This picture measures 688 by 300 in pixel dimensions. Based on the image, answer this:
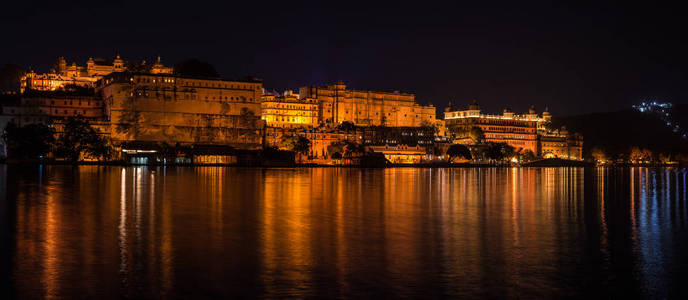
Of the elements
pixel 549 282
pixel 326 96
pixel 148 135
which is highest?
pixel 326 96

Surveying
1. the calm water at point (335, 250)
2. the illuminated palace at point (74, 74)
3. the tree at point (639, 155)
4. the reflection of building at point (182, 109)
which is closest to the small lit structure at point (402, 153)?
the reflection of building at point (182, 109)

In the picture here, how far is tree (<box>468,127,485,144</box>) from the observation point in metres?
132

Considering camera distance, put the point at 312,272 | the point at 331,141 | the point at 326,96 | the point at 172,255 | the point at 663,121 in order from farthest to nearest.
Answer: the point at 663,121
the point at 326,96
the point at 331,141
the point at 172,255
the point at 312,272

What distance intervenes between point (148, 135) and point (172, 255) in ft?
280

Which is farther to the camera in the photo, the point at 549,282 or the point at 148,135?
the point at 148,135

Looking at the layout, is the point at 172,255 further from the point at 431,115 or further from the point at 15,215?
the point at 431,115

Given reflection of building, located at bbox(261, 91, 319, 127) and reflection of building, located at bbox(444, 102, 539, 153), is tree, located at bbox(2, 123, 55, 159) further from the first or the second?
reflection of building, located at bbox(444, 102, 539, 153)

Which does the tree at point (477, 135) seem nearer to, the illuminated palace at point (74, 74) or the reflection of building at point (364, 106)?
the reflection of building at point (364, 106)

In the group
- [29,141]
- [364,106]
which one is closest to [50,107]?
[29,141]

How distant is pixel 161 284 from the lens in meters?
10.2

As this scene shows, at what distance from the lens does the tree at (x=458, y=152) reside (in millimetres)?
116938

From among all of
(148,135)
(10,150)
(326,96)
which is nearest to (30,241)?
(10,150)

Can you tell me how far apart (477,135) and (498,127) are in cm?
1270

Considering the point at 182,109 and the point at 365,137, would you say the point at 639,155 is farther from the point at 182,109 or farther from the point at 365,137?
the point at 182,109
